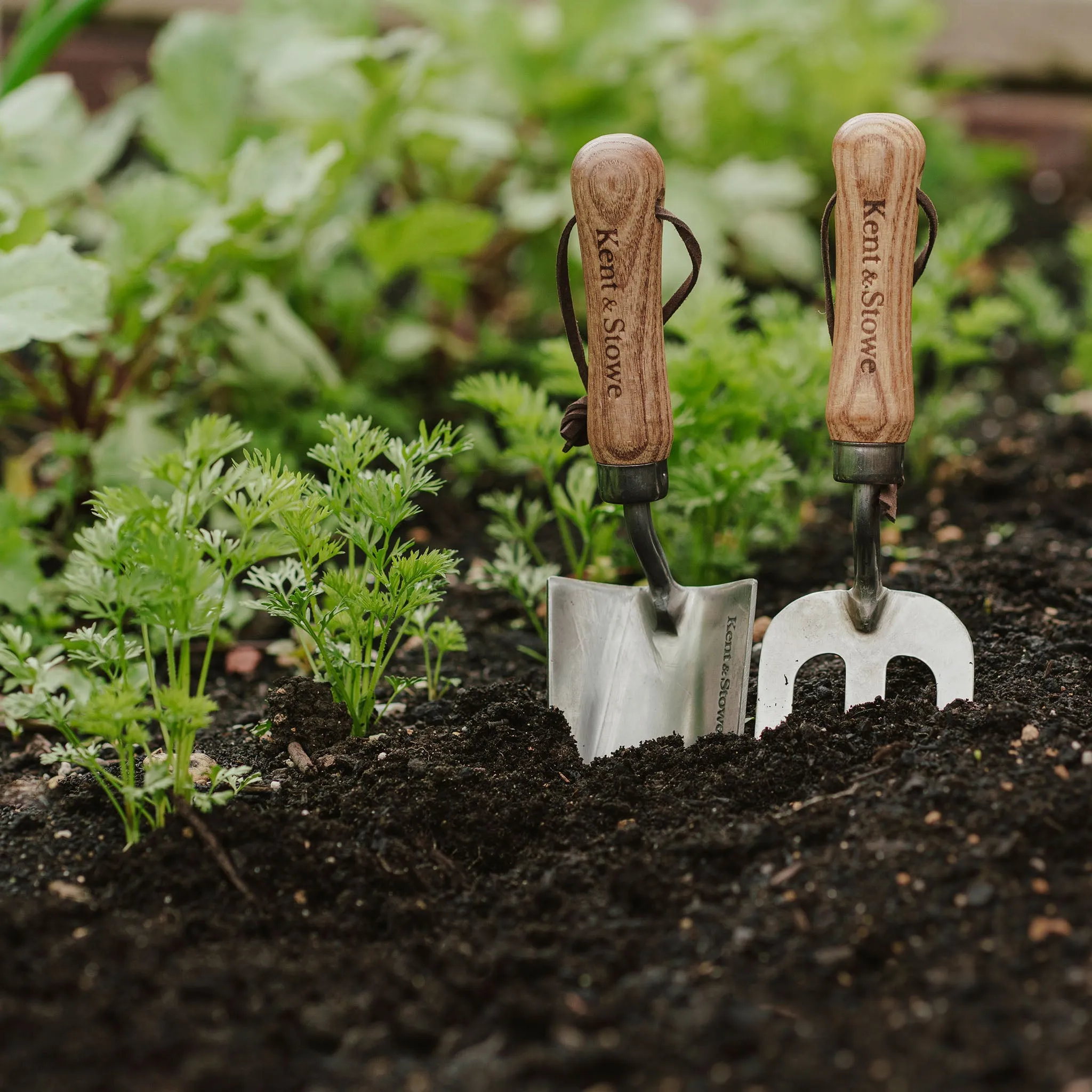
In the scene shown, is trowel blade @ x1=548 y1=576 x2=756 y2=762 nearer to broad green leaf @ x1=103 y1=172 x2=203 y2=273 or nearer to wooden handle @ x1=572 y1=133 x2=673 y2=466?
wooden handle @ x1=572 y1=133 x2=673 y2=466

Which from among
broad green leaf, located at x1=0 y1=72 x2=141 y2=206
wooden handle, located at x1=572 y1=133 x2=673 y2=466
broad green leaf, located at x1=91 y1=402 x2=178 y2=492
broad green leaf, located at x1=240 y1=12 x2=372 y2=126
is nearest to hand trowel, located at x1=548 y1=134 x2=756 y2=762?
wooden handle, located at x1=572 y1=133 x2=673 y2=466

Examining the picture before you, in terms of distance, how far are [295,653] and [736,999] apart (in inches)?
44.1

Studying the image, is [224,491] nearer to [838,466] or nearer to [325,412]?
[838,466]

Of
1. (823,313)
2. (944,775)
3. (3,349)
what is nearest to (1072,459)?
(823,313)

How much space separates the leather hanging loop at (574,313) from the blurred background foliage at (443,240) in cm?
22

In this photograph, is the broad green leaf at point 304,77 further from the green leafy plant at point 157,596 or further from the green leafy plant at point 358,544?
the green leafy plant at point 157,596

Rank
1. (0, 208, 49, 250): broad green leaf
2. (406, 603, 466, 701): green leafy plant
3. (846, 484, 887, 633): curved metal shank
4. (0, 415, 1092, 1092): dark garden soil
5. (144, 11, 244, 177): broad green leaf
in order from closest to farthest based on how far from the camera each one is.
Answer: (0, 415, 1092, 1092): dark garden soil
(846, 484, 887, 633): curved metal shank
(406, 603, 466, 701): green leafy plant
(0, 208, 49, 250): broad green leaf
(144, 11, 244, 177): broad green leaf

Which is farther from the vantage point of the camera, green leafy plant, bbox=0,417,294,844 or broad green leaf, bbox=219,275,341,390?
broad green leaf, bbox=219,275,341,390

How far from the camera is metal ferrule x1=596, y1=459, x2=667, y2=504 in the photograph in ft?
4.83

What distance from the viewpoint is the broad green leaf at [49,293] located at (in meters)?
1.67

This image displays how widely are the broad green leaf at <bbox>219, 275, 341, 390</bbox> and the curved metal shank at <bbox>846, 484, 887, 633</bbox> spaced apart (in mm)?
1300

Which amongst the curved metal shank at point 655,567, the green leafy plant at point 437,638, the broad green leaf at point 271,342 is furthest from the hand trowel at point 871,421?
the broad green leaf at point 271,342

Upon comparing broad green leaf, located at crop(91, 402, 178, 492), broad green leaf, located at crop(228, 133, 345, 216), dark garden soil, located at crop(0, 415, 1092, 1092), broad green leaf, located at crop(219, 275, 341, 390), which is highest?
broad green leaf, located at crop(228, 133, 345, 216)

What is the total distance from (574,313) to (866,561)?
490 mm
